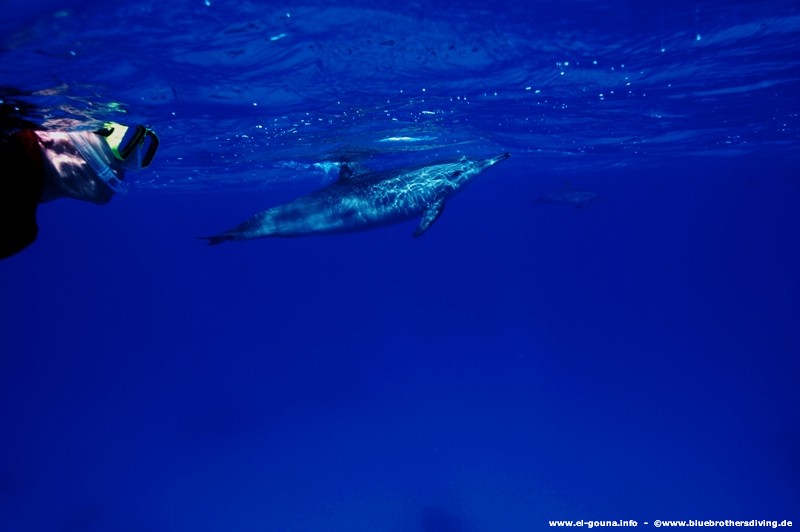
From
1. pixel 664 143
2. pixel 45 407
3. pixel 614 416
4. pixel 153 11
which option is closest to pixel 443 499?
pixel 614 416

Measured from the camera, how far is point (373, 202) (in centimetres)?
1120

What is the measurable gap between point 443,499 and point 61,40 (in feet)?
70.4

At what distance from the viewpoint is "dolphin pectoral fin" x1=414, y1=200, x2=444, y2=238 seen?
33.5 ft

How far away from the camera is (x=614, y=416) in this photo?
31047mm

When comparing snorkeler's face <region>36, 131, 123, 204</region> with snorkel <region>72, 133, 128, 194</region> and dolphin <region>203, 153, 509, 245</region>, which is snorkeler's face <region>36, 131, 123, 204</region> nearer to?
snorkel <region>72, 133, 128, 194</region>

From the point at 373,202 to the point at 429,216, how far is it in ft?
4.79

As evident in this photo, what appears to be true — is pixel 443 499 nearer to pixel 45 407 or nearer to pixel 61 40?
pixel 61 40

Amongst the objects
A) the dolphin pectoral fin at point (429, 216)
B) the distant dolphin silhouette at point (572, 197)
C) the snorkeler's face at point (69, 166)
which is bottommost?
the distant dolphin silhouette at point (572, 197)

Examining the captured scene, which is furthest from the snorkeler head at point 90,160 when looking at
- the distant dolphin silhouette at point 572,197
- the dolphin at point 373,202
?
the distant dolphin silhouette at point 572,197

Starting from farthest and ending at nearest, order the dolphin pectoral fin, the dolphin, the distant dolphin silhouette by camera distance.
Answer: the distant dolphin silhouette, the dolphin, the dolphin pectoral fin

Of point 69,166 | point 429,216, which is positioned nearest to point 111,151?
point 69,166

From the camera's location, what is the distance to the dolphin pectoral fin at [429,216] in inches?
402

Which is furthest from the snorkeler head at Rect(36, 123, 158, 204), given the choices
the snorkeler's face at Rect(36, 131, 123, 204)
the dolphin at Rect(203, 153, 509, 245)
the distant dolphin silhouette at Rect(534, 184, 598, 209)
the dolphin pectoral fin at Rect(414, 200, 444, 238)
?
the distant dolphin silhouette at Rect(534, 184, 598, 209)

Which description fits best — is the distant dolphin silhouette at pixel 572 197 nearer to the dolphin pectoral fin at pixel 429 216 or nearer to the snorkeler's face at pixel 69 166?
the dolphin pectoral fin at pixel 429 216
